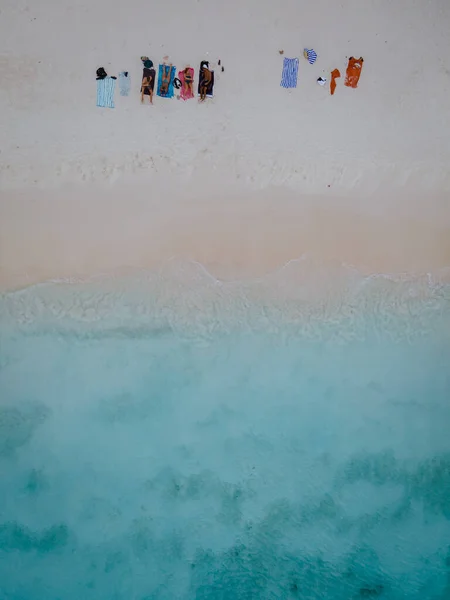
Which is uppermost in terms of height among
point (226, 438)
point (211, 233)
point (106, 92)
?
point (106, 92)

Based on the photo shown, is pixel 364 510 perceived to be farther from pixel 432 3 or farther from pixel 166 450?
pixel 432 3

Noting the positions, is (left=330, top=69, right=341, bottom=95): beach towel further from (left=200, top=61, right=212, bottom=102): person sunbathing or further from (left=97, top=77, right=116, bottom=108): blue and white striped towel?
(left=97, top=77, right=116, bottom=108): blue and white striped towel

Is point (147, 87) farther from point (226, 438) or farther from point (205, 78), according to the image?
point (226, 438)

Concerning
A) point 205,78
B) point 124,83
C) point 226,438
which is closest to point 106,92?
point 124,83

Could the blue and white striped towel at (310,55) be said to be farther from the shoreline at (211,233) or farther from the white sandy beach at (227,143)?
the shoreline at (211,233)

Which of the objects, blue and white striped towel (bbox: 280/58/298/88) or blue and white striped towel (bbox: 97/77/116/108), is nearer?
blue and white striped towel (bbox: 97/77/116/108)

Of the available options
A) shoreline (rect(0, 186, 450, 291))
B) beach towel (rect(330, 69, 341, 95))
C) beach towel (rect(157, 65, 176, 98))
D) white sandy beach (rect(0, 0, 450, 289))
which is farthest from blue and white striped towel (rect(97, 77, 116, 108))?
beach towel (rect(330, 69, 341, 95))
